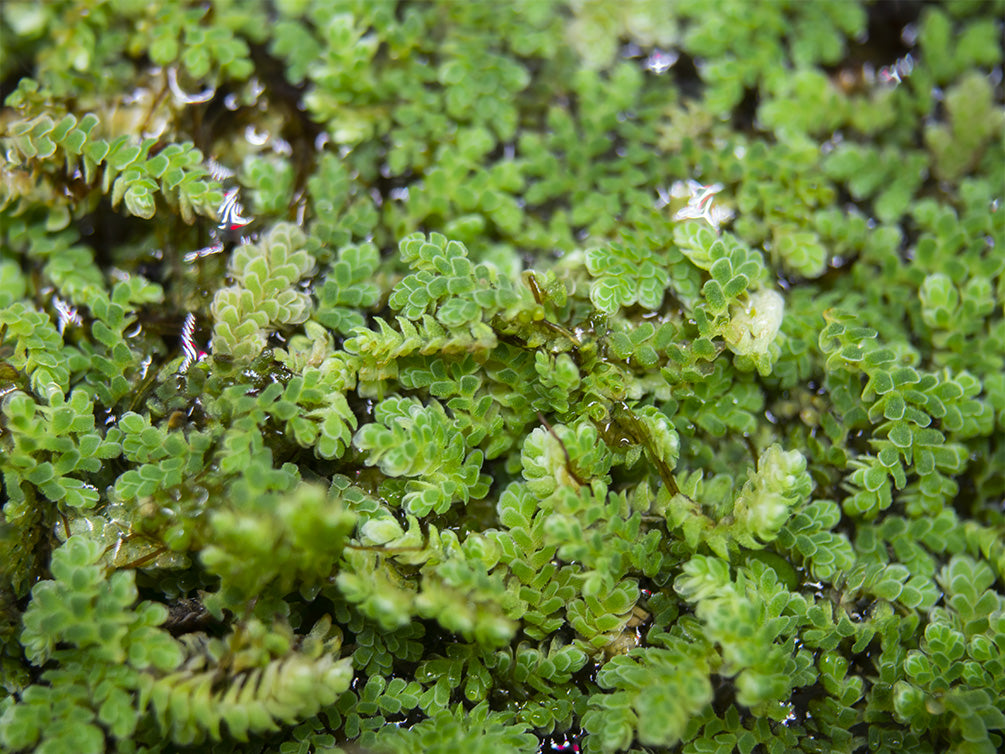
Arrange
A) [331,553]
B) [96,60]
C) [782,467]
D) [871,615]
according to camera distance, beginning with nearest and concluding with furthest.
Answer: [331,553] → [782,467] → [871,615] → [96,60]

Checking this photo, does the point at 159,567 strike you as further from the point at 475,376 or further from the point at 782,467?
the point at 782,467

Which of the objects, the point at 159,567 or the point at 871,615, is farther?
the point at 871,615

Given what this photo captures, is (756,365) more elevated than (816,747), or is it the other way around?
(756,365)

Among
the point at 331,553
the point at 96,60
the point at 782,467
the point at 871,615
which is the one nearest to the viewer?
the point at 331,553

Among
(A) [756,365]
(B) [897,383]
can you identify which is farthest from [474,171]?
(B) [897,383]

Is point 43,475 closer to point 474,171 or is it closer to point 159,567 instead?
point 159,567

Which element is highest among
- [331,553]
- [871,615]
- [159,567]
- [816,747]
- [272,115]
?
[272,115]

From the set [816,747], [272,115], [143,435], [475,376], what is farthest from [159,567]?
[816,747]
